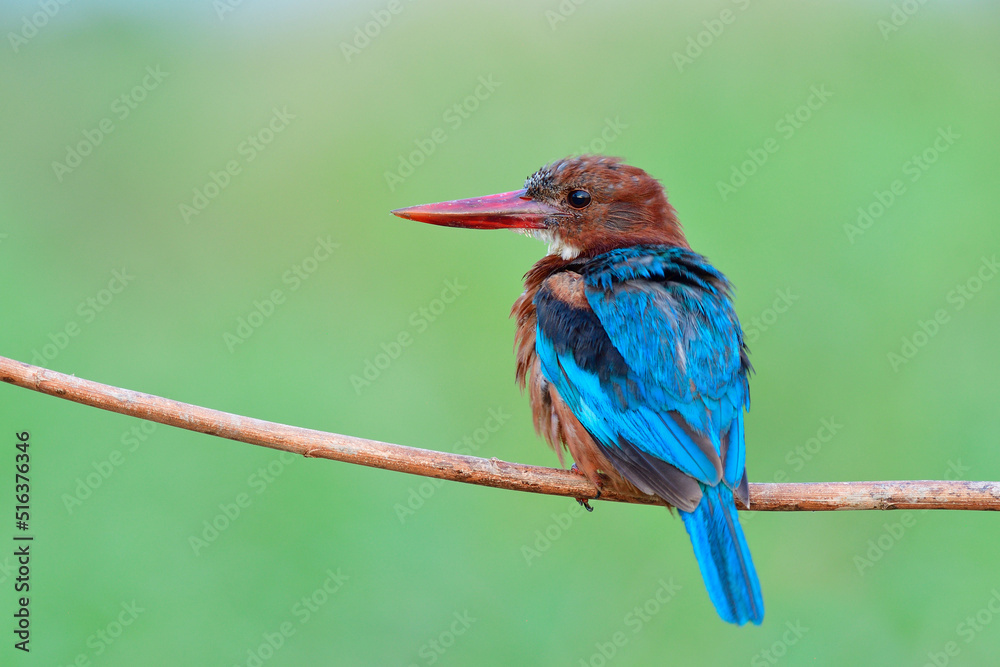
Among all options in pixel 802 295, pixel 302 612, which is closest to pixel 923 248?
pixel 802 295

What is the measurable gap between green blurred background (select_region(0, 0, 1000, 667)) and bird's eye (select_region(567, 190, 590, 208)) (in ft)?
4.34

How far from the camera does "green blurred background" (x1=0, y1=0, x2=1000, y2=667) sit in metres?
3.48

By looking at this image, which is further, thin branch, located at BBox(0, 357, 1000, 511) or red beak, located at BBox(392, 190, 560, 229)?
red beak, located at BBox(392, 190, 560, 229)

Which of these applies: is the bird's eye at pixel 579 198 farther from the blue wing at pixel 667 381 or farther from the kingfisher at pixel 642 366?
the blue wing at pixel 667 381

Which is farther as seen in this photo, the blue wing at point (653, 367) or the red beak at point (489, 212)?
the red beak at point (489, 212)

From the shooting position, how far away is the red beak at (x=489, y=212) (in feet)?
10.3

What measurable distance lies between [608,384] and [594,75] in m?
3.54

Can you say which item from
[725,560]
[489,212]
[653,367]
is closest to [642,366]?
[653,367]

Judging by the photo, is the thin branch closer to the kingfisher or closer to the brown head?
the kingfisher

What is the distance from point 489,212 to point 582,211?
326 millimetres

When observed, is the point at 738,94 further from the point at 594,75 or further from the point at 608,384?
the point at 608,384

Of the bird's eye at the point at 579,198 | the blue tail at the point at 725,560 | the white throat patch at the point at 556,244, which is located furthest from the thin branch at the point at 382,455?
the bird's eye at the point at 579,198

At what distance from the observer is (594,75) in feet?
18.4

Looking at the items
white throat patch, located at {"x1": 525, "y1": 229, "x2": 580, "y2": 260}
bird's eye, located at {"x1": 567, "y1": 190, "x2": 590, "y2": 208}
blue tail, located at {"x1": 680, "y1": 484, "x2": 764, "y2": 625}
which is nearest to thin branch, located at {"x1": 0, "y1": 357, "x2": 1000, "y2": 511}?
blue tail, located at {"x1": 680, "y1": 484, "x2": 764, "y2": 625}
